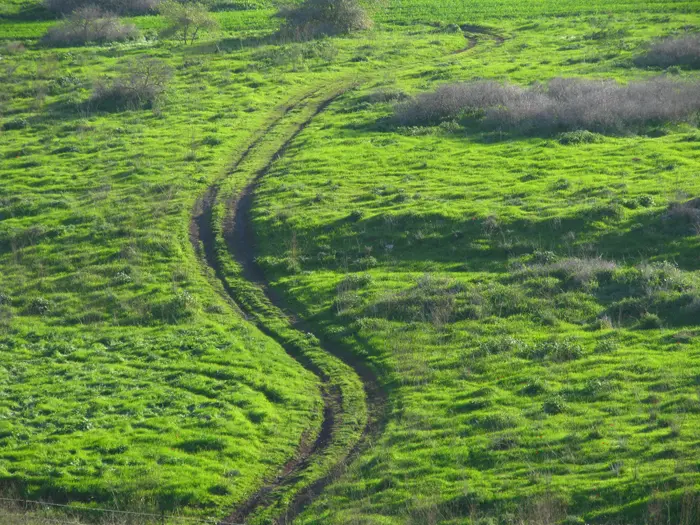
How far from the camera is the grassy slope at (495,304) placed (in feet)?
64.2

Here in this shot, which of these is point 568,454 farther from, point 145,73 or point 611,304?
point 145,73

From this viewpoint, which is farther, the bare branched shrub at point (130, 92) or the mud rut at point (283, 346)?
the bare branched shrub at point (130, 92)

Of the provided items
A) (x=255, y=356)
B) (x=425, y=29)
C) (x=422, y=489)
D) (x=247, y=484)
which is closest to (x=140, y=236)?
(x=255, y=356)

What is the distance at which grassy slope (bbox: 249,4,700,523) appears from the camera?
64.2ft

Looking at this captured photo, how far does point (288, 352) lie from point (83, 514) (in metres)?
8.88

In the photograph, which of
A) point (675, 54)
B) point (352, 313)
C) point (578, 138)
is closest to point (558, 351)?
point (352, 313)

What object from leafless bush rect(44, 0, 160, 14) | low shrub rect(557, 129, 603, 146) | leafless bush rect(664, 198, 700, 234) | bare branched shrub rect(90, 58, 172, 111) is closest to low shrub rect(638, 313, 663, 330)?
leafless bush rect(664, 198, 700, 234)

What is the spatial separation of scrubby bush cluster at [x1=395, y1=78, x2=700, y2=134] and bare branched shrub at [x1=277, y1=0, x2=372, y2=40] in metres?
24.6

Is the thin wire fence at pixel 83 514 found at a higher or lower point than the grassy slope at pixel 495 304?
lower

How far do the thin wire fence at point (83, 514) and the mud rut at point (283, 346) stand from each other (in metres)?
0.89

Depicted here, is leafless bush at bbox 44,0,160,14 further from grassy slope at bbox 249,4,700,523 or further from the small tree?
grassy slope at bbox 249,4,700,523

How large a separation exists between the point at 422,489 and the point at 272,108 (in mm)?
36487

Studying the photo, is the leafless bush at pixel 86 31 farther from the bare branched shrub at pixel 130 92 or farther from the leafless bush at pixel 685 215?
the leafless bush at pixel 685 215

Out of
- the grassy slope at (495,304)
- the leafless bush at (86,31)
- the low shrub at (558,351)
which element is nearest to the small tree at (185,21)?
the leafless bush at (86,31)
